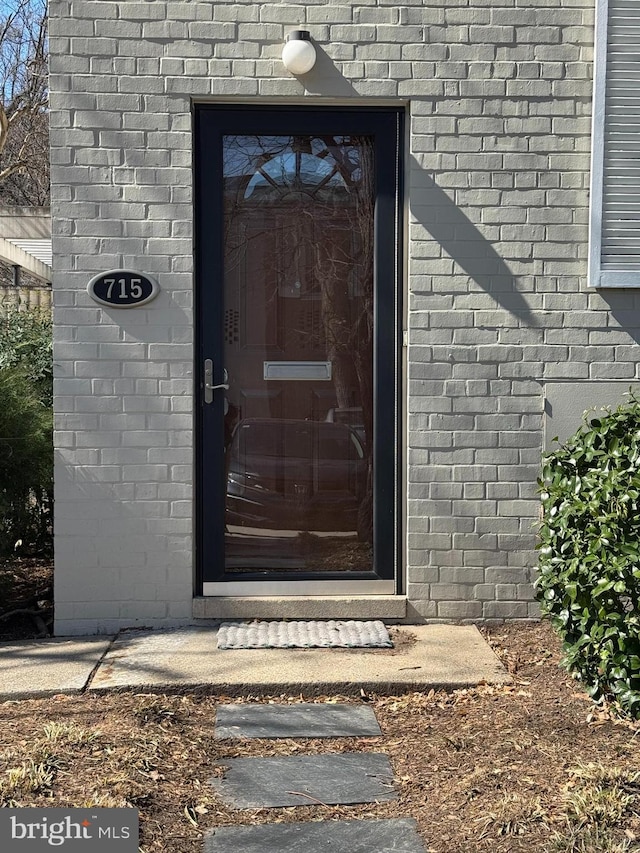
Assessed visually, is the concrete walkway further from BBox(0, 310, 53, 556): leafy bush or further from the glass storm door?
BBox(0, 310, 53, 556): leafy bush

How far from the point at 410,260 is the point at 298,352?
0.74 metres

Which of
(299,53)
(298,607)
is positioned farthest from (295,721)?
(299,53)

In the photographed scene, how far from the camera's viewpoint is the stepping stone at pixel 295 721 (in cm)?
378

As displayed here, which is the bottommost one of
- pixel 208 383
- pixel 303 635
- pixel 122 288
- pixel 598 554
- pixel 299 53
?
pixel 303 635

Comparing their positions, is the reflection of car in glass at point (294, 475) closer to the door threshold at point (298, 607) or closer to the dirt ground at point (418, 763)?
the door threshold at point (298, 607)

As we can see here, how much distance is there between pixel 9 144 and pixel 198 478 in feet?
47.2

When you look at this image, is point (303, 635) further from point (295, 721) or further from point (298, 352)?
point (298, 352)

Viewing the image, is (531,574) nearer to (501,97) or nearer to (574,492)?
(574,492)

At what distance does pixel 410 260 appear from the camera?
496 centimetres

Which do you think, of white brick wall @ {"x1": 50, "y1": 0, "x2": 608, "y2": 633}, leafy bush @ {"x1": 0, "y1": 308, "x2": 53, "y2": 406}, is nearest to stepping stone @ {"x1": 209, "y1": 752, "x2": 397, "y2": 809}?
white brick wall @ {"x1": 50, "y1": 0, "x2": 608, "y2": 633}

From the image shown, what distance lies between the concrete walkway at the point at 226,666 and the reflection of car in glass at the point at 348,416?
1092 mm

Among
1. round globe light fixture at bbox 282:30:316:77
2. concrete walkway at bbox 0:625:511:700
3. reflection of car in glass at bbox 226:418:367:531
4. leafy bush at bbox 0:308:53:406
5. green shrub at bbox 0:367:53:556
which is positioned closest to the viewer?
concrete walkway at bbox 0:625:511:700

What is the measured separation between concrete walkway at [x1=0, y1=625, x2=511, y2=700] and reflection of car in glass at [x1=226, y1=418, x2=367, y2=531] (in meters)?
0.67

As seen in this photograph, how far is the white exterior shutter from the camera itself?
4934mm
